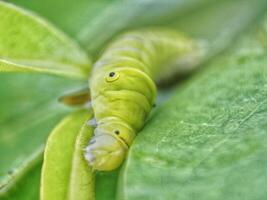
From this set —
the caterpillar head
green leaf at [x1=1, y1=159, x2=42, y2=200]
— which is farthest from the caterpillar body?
green leaf at [x1=1, y1=159, x2=42, y2=200]

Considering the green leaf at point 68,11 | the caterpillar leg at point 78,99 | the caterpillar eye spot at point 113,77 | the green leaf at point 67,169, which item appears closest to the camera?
the green leaf at point 67,169

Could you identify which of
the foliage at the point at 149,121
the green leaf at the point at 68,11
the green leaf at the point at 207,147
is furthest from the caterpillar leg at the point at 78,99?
the green leaf at the point at 68,11

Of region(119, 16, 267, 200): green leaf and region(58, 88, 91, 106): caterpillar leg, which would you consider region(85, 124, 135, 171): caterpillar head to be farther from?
region(58, 88, 91, 106): caterpillar leg

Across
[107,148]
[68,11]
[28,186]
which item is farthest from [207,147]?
[68,11]

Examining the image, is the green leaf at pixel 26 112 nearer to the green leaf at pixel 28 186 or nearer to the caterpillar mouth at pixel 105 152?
the green leaf at pixel 28 186

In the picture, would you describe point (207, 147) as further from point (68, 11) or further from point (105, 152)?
point (68, 11)

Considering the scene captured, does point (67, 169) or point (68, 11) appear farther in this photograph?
point (68, 11)
